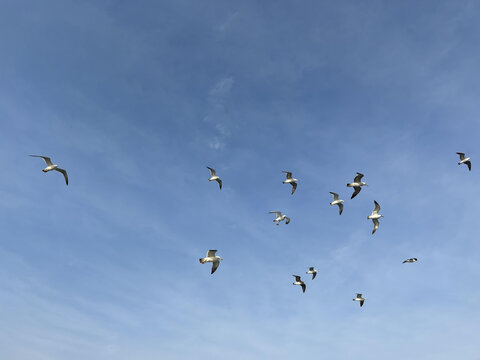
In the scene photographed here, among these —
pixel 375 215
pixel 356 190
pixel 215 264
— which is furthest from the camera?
pixel 375 215

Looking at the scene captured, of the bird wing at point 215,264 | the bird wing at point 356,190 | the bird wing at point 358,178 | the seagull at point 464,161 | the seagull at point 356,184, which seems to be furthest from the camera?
the seagull at point 464,161

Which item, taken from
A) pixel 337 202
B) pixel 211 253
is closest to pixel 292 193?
pixel 337 202

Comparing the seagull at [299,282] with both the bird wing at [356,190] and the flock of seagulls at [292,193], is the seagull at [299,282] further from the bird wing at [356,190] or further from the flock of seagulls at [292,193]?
the bird wing at [356,190]

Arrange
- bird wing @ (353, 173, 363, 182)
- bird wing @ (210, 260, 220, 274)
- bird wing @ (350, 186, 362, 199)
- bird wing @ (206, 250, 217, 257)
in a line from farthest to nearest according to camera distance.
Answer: bird wing @ (350, 186, 362, 199) → bird wing @ (353, 173, 363, 182) → bird wing @ (206, 250, 217, 257) → bird wing @ (210, 260, 220, 274)

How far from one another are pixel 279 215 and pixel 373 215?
55.7ft

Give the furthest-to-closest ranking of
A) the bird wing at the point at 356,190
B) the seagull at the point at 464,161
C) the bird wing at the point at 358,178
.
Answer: the seagull at the point at 464,161 < the bird wing at the point at 356,190 < the bird wing at the point at 358,178

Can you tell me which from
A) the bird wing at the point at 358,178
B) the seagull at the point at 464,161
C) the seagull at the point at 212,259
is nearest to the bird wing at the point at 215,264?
the seagull at the point at 212,259

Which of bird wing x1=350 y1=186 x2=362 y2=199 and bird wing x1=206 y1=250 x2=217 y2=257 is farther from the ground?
bird wing x1=350 y1=186 x2=362 y2=199

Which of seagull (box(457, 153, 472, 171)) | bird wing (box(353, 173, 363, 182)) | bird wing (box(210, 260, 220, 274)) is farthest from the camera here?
seagull (box(457, 153, 472, 171))

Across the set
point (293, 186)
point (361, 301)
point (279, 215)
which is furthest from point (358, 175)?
point (361, 301)

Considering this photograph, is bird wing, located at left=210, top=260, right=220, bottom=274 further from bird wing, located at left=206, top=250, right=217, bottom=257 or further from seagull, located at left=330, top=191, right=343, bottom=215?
seagull, located at left=330, top=191, right=343, bottom=215

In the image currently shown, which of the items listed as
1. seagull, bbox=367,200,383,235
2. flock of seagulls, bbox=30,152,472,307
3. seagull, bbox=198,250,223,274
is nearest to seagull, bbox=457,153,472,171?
flock of seagulls, bbox=30,152,472,307

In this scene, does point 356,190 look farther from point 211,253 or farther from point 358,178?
point 211,253

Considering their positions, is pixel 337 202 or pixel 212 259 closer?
pixel 212 259
